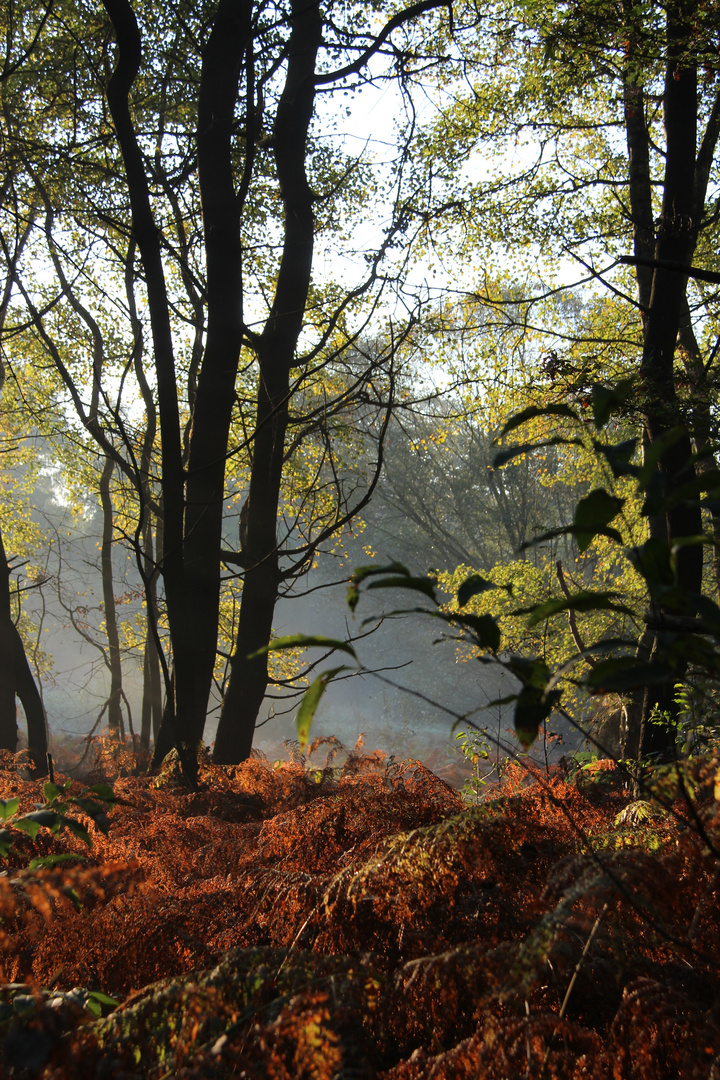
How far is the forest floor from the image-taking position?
1071 mm

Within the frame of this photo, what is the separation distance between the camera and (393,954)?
1586 millimetres

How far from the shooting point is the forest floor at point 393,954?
107 cm

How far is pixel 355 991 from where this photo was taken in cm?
129

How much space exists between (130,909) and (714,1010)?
143cm

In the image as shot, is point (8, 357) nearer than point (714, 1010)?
No

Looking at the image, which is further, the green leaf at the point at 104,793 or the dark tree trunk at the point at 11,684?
the dark tree trunk at the point at 11,684

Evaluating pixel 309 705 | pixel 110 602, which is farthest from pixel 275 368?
pixel 110 602

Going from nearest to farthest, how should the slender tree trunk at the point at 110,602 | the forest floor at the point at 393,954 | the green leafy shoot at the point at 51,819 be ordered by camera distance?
the forest floor at the point at 393,954 < the green leafy shoot at the point at 51,819 < the slender tree trunk at the point at 110,602

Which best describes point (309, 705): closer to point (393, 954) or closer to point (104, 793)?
point (104, 793)

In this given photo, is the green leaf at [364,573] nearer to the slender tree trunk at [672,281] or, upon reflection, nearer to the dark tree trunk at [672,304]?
the dark tree trunk at [672,304]

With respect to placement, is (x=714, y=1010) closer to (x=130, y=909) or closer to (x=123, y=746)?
(x=130, y=909)

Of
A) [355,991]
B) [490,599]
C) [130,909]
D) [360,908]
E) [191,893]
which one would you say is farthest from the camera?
[490,599]

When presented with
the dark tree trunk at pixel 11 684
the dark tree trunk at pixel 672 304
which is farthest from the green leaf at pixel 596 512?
the dark tree trunk at pixel 11 684

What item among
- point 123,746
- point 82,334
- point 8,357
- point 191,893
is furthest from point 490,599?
point 191,893
